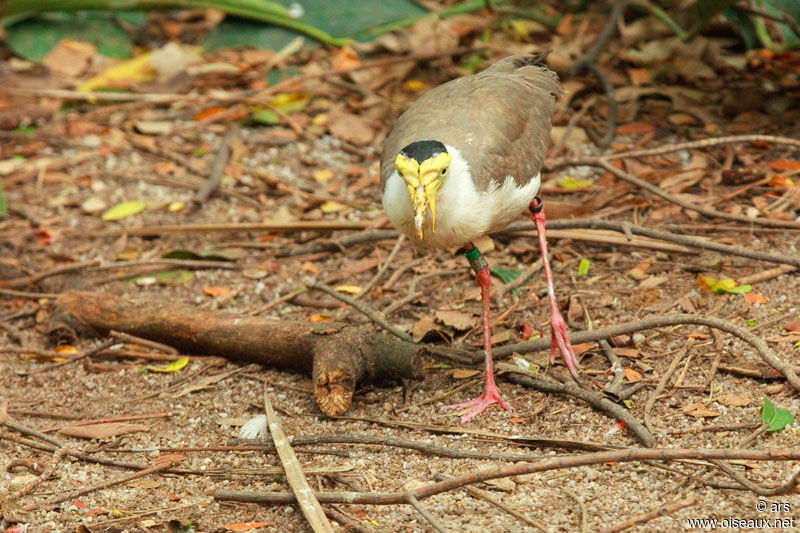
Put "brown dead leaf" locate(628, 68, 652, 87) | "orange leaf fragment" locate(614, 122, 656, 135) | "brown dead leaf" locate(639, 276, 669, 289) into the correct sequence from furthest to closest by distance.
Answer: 1. "brown dead leaf" locate(628, 68, 652, 87)
2. "orange leaf fragment" locate(614, 122, 656, 135)
3. "brown dead leaf" locate(639, 276, 669, 289)

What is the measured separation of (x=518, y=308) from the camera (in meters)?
5.18

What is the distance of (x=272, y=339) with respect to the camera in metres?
4.65

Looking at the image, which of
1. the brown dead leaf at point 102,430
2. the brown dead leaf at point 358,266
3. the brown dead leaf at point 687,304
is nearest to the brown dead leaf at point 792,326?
the brown dead leaf at point 687,304

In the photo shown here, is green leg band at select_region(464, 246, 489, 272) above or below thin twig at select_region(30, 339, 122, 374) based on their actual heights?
above

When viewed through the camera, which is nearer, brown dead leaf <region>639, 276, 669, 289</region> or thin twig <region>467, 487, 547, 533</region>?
thin twig <region>467, 487, 547, 533</region>

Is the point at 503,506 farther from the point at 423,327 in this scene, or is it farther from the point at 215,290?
the point at 215,290

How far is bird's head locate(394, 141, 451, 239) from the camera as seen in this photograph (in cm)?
384

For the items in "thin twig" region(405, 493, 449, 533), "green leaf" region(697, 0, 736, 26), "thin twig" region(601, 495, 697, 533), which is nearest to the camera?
"thin twig" region(601, 495, 697, 533)

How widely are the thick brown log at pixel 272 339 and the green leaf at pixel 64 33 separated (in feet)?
13.0

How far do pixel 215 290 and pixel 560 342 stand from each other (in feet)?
7.62

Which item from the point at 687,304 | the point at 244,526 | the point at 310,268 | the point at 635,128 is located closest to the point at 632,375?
the point at 687,304

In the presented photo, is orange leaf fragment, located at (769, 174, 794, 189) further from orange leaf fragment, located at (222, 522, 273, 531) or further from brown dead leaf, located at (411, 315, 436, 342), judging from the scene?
orange leaf fragment, located at (222, 522, 273, 531)

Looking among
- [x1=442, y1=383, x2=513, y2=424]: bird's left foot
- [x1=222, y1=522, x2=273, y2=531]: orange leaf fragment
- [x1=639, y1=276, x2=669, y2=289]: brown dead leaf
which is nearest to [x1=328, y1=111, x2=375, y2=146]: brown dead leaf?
[x1=639, y1=276, x2=669, y2=289]: brown dead leaf

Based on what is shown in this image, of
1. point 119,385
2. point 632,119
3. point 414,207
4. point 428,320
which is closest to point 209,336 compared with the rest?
point 119,385
